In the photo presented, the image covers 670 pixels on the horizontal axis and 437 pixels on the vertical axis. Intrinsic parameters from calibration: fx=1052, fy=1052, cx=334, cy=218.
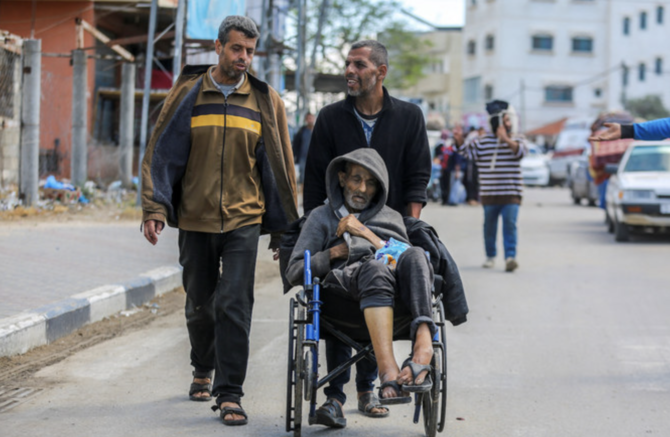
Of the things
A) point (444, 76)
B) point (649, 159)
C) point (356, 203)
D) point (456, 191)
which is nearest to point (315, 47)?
point (456, 191)

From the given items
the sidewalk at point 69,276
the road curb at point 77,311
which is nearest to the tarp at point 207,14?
the sidewalk at point 69,276

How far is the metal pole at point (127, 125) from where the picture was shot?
20859mm

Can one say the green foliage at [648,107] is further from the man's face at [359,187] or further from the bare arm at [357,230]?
the bare arm at [357,230]

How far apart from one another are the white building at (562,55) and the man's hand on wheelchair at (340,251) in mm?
65001

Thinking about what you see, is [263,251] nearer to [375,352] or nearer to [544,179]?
[375,352]

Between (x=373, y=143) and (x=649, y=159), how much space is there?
13.0 metres

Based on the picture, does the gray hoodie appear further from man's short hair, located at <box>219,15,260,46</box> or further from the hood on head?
man's short hair, located at <box>219,15,260,46</box>

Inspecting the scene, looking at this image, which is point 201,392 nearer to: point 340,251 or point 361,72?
point 340,251

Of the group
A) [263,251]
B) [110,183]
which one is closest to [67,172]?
[110,183]

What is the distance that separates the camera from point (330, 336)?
17.0 feet

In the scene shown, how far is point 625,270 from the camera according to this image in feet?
42.0

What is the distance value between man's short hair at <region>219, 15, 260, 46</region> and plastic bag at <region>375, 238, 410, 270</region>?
1.33 metres

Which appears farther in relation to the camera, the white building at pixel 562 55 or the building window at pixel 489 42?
the building window at pixel 489 42

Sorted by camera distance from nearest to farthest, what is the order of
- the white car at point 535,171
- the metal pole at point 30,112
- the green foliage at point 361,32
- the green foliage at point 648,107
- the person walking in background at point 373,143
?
1. the person walking in background at point 373,143
2. the metal pole at point 30,112
3. the white car at point 535,171
4. the green foliage at point 361,32
5. the green foliage at point 648,107
